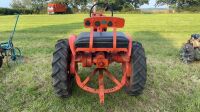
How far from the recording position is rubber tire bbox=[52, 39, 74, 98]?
5.41 metres

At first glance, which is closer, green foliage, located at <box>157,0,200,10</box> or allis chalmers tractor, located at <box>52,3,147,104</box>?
allis chalmers tractor, located at <box>52,3,147,104</box>

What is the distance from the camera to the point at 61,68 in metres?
5.39

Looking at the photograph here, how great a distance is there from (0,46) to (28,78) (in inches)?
47.5

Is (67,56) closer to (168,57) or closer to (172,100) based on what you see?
(172,100)

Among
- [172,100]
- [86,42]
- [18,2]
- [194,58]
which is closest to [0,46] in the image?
[86,42]

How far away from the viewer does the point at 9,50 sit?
8.02m

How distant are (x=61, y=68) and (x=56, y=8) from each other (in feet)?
178

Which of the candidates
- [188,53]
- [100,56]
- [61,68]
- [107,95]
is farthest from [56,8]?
[100,56]

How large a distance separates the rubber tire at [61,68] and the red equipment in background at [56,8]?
174ft

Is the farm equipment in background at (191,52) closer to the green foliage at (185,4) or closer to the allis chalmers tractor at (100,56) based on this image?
the allis chalmers tractor at (100,56)

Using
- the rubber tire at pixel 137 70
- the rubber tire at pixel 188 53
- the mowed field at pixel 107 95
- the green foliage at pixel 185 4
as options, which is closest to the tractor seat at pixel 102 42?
the rubber tire at pixel 137 70

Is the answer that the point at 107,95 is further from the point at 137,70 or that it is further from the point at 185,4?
the point at 185,4

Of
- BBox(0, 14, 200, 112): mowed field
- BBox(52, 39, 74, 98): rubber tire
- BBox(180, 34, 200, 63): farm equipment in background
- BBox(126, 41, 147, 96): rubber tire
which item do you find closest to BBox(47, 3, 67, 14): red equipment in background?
BBox(180, 34, 200, 63): farm equipment in background

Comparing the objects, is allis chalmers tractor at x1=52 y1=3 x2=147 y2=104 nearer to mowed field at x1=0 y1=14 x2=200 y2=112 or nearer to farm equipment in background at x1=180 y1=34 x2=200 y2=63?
mowed field at x1=0 y1=14 x2=200 y2=112
